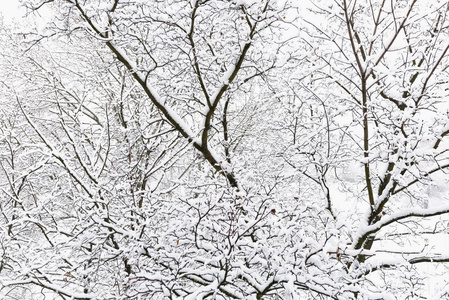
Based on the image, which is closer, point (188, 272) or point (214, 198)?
point (188, 272)

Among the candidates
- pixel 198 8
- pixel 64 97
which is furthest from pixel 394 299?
pixel 64 97

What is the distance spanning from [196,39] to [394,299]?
3.55 meters

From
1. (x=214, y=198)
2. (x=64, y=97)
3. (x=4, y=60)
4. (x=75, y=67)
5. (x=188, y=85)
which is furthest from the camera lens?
(x=75, y=67)

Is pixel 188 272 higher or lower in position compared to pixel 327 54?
lower

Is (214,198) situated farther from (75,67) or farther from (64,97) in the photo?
(75,67)

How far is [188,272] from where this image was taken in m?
2.98

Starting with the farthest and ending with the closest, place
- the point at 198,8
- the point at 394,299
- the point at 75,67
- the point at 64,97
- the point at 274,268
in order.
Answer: the point at 75,67 → the point at 64,97 → the point at 198,8 → the point at 274,268 → the point at 394,299

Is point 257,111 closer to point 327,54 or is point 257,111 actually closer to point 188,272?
point 327,54

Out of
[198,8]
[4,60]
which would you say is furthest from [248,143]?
[4,60]

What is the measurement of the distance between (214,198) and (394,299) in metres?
1.79

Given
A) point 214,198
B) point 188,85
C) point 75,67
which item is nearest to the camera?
point 214,198

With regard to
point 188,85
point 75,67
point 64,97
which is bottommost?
point 188,85

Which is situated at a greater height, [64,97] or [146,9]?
[64,97]

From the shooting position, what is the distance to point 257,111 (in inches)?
322
